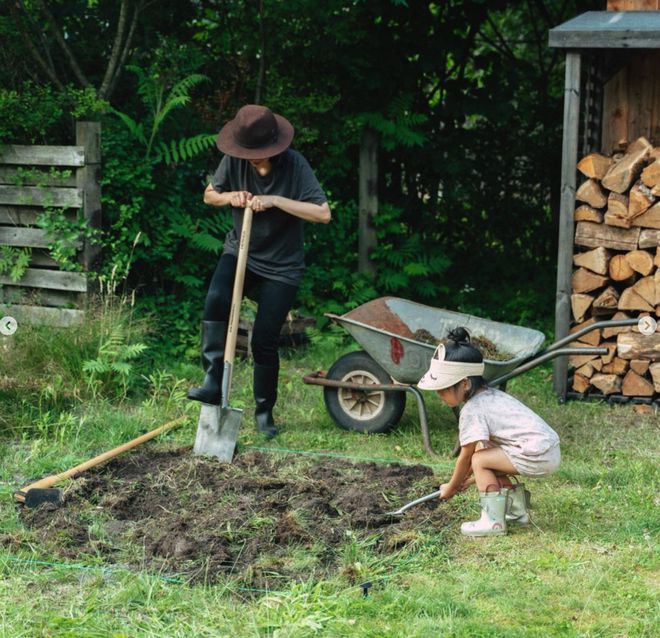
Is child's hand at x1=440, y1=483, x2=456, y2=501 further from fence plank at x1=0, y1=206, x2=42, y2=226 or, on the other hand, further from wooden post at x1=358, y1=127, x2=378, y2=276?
wooden post at x1=358, y1=127, x2=378, y2=276

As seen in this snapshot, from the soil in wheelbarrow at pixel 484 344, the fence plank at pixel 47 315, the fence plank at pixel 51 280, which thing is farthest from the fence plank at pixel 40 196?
the soil in wheelbarrow at pixel 484 344

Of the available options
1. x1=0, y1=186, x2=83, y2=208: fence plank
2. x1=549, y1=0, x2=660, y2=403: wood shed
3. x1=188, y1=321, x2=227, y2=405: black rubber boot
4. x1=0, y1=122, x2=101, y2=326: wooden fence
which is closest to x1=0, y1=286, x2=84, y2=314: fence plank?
x1=0, y1=122, x2=101, y2=326: wooden fence

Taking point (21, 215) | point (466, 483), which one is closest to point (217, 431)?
point (466, 483)

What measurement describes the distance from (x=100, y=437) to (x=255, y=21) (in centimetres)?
399

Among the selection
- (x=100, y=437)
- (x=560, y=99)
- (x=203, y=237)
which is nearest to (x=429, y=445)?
(x=100, y=437)

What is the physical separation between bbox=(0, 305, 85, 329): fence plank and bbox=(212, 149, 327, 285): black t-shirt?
5.30ft

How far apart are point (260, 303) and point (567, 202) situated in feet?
7.43

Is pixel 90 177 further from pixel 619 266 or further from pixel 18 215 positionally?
pixel 619 266

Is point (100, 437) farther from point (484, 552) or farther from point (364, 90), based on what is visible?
point (364, 90)

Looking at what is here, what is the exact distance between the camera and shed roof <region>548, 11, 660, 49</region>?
683 cm

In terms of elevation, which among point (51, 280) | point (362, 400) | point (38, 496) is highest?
point (51, 280)

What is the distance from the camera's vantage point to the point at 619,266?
7164mm

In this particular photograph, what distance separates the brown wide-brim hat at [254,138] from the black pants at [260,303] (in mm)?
626

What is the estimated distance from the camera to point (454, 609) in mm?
3912
